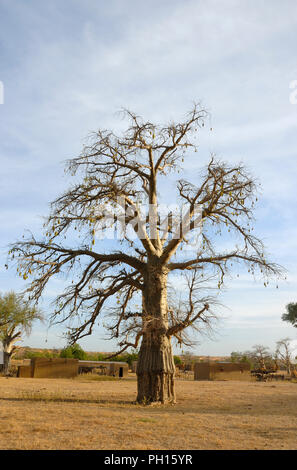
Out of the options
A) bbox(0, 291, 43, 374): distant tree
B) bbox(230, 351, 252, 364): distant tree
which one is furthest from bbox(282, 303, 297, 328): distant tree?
bbox(0, 291, 43, 374): distant tree

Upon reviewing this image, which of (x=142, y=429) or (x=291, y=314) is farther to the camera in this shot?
(x=291, y=314)

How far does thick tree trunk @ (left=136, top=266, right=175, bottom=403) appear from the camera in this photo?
46.1 feet

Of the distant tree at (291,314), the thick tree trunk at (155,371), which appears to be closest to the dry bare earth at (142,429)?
the thick tree trunk at (155,371)

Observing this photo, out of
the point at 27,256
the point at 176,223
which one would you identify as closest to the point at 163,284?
the point at 176,223

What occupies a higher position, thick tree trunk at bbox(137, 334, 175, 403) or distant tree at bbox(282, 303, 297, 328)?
distant tree at bbox(282, 303, 297, 328)

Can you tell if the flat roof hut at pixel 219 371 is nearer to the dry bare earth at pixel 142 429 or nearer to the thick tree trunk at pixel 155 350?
the thick tree trunk at pixel 155 350

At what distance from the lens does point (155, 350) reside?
14328 millimetres

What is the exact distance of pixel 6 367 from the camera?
3719cm

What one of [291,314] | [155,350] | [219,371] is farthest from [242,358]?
[155,350]

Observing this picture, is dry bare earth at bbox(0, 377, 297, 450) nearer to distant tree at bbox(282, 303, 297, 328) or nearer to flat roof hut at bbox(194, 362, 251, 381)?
flat roof hut at bbox(194, 362, 251, 381)

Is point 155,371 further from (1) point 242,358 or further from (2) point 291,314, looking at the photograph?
(1) point 242,358

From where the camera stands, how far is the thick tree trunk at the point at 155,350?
14047 millimetres
